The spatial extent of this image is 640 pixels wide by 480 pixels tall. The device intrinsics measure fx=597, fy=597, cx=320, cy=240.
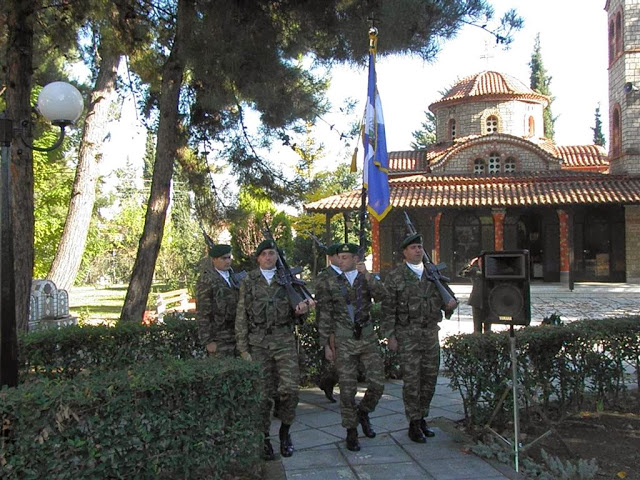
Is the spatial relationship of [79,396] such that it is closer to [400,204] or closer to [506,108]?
[400,204]

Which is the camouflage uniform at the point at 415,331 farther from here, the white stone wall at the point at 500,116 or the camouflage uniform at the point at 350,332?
the white stone wall at the point at 500,116

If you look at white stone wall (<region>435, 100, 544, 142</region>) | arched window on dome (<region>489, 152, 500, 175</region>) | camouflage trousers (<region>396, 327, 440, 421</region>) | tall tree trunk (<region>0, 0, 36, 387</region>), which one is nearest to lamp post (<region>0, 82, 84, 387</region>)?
tall tree trunk (<region>0, 0, 36, 387</region>)

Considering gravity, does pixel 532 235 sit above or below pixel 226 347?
above

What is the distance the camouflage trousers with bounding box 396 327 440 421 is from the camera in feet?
17.1

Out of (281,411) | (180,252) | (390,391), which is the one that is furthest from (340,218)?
(281,411)

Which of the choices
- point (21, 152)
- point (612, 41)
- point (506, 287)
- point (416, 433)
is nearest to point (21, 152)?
point (21, 152)

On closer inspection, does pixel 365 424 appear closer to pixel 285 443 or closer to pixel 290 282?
pixel 285 443

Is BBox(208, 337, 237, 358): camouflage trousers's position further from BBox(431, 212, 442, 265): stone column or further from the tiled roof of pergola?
BBox(431, 212, 442, 265): stone column

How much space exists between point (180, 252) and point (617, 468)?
24387mm

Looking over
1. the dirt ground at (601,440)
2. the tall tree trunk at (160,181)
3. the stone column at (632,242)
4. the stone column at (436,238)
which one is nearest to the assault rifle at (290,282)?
the dirt ground at (601,440)

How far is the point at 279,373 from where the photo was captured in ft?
16.4

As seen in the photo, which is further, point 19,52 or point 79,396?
point 19,52

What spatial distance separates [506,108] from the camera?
2895cm

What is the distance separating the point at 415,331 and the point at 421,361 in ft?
0.91
